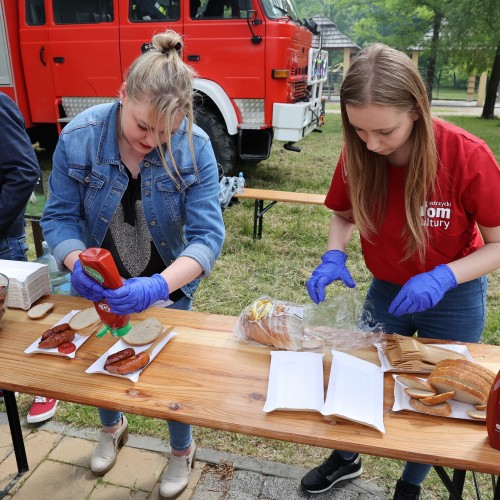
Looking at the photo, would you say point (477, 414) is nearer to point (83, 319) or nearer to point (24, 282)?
point (83, 319)

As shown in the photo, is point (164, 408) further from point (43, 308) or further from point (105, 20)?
point (105, 20)

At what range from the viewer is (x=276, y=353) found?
1.41 metres

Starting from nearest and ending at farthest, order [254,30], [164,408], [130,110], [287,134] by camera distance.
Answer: [164,408], [130,110], [254,30], [287,134]

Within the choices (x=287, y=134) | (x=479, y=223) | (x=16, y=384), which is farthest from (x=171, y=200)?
(x=287, y=134)

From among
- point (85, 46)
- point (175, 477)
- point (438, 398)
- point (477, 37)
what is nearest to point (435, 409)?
point (438, 398)

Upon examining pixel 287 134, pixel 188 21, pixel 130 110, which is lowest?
pixel 287 134

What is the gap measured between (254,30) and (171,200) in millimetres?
4127

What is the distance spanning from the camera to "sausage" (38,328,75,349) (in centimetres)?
140

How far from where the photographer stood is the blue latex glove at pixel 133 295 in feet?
4.15

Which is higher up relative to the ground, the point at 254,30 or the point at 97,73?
the point at 254,30

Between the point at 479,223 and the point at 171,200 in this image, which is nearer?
the point at 479,223

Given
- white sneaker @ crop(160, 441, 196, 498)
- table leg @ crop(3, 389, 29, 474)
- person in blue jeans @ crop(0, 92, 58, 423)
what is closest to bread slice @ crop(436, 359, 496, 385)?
white sneaker @ crop(160, 441, 196, 498)

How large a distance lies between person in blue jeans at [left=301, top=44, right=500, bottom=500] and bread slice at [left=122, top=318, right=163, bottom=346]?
515mm

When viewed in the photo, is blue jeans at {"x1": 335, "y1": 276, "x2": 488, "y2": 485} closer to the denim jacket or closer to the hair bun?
the denim jacket
